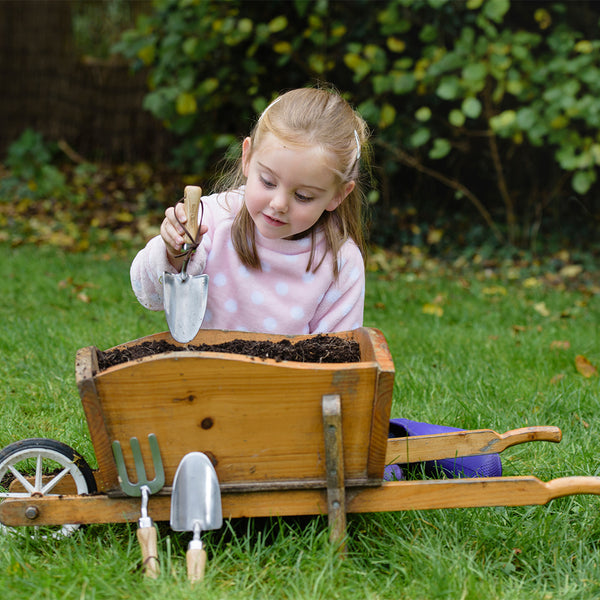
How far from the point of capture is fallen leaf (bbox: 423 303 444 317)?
3.74 m

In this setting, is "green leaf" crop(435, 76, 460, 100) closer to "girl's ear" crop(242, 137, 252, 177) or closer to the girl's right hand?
"girl's ear" crop(242, 137, 252, 177)

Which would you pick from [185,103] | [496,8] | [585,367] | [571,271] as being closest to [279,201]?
[585,367]

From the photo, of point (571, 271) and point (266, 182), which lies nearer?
point (266, 182)

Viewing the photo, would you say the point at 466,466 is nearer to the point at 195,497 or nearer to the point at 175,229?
the point at 195,497

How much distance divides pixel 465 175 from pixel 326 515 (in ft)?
16.6

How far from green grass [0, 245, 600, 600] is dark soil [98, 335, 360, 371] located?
1.21 feet

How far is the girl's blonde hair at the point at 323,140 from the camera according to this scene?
1.77 metres

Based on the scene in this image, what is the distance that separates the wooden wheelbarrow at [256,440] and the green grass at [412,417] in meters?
0.09

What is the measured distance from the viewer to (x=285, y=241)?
2.04 meters

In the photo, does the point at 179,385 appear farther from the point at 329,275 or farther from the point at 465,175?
the point at 465,175

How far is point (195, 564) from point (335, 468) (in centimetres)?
33

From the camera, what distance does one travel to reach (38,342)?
2850 mm

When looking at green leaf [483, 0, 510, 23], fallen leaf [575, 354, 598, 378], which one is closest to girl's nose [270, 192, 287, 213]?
fallen leaf [575, 354, 598, 378]

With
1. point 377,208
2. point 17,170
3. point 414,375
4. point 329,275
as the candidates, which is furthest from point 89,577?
point 17,170
